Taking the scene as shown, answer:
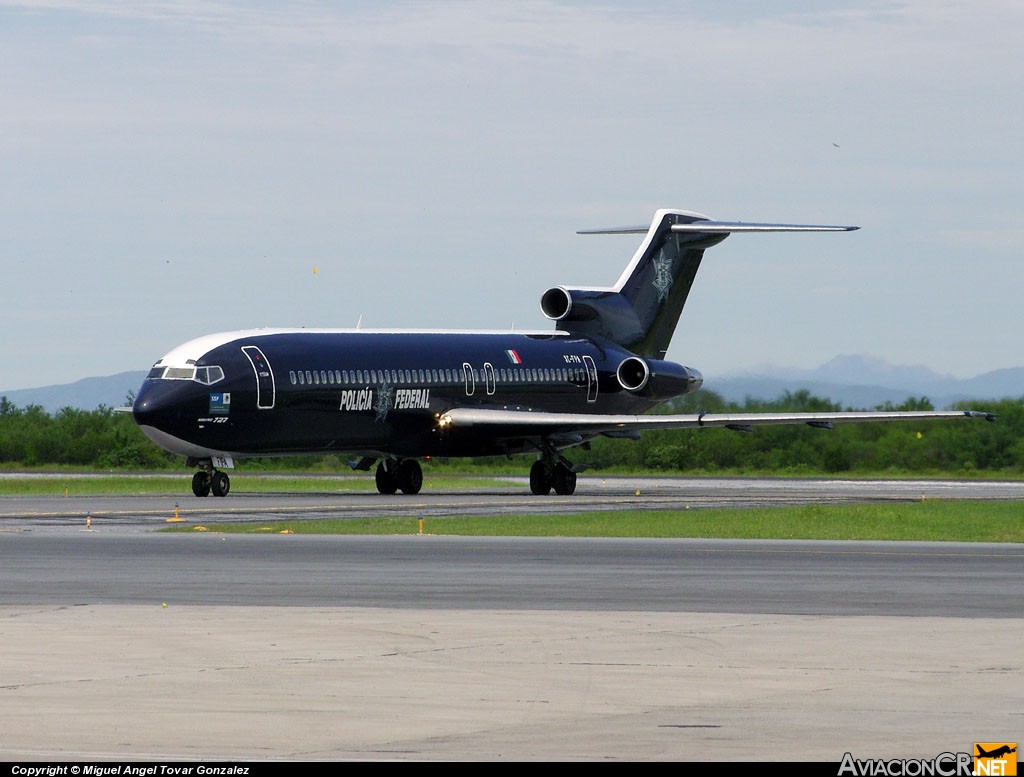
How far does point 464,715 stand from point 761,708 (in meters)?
1.98

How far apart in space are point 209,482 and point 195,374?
3048 mm

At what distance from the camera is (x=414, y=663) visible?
14.4 metres

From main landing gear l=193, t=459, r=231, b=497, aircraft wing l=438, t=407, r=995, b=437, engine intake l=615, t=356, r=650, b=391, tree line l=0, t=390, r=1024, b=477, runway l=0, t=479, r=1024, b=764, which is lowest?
tree line l=0, t=390, r=1024, b=477

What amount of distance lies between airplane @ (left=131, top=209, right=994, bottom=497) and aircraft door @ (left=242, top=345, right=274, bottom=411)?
4cm

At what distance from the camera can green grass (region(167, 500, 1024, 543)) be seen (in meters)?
31.5

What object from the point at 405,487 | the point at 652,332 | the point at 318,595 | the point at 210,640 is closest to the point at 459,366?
the point at 405,487

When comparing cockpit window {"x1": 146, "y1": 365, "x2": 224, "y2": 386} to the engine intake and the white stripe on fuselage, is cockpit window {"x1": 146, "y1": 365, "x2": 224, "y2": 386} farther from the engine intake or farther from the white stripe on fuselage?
the engine intake

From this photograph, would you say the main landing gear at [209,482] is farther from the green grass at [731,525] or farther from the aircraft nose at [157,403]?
the green grass at [731,525]

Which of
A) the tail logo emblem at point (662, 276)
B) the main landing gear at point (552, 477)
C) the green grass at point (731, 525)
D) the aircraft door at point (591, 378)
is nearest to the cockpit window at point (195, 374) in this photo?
the green grass at point (731, 525)

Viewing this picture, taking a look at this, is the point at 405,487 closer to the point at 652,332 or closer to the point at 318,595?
the point at 652,332

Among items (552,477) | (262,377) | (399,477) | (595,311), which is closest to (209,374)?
(262,377)

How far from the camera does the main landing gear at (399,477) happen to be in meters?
49.6

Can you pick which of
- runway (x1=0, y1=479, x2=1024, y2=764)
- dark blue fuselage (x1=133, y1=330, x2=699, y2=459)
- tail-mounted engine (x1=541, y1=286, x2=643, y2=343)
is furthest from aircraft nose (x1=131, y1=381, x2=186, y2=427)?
runway (x1=0, y1=479, x2=1024, y2=764)

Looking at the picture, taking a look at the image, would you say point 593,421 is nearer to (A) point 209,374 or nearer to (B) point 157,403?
(A) point 209,374
